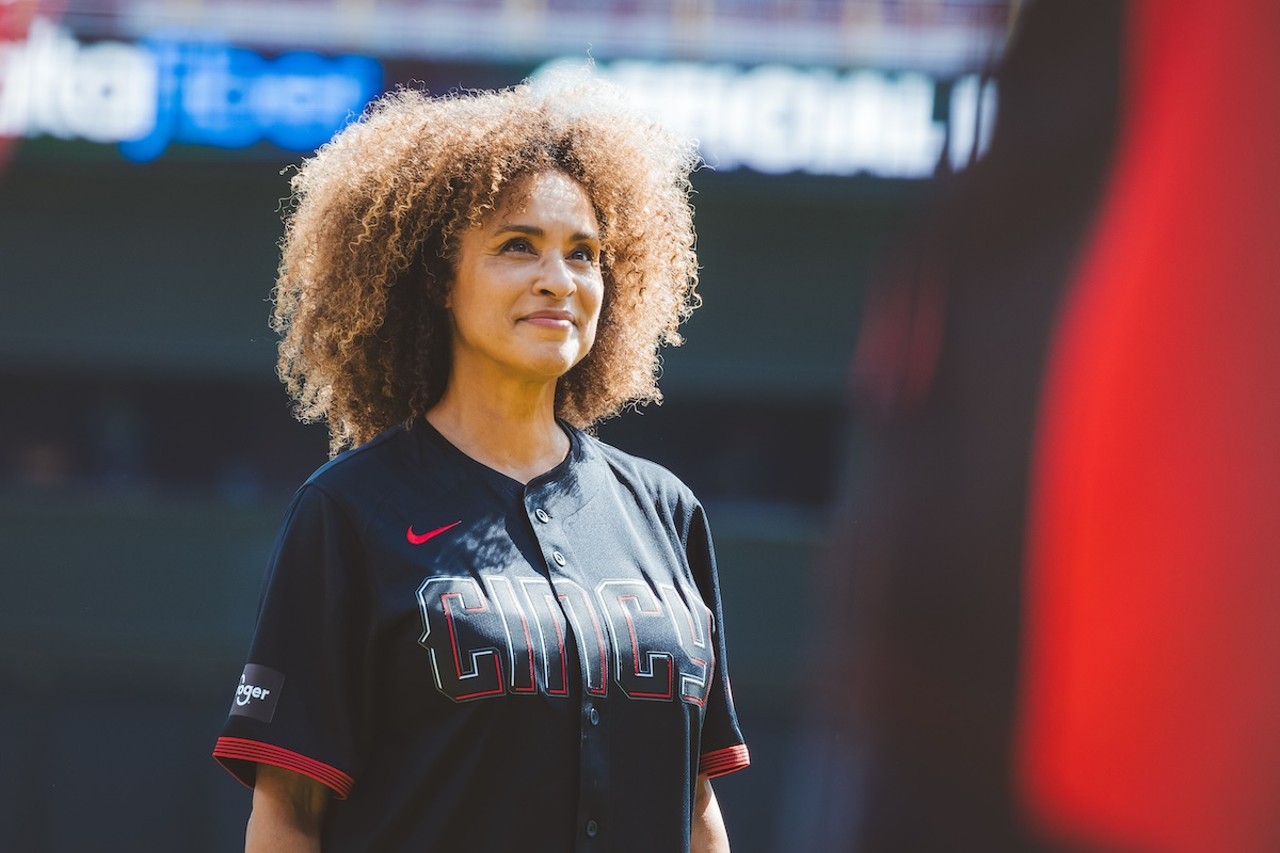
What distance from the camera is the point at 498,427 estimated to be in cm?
180

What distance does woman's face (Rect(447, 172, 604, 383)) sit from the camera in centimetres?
176

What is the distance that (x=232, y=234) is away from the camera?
8539 mm

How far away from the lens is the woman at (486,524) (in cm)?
157

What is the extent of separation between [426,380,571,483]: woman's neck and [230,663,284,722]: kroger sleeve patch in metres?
0.37

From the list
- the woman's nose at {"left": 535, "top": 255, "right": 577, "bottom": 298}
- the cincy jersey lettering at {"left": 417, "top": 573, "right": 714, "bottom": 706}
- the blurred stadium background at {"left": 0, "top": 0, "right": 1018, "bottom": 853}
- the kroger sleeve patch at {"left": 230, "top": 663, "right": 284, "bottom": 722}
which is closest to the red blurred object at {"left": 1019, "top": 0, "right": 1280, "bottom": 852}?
the blurred stadium background at {"left": 0, "top": 0, "right": 1018, "bottom": 853}

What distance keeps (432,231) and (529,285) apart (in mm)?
191

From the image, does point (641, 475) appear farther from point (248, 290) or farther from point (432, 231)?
point (248, 290)

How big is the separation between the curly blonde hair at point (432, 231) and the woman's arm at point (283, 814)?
1.74ft

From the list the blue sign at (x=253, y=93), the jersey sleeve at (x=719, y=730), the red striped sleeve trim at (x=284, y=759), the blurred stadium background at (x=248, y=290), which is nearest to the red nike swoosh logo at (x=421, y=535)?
the red striped sleeve trim at (x=284, y=759)

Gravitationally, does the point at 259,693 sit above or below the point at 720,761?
above

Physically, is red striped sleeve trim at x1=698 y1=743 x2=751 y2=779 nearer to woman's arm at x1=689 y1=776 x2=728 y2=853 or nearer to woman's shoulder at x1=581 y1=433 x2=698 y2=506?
woman's arm at x1=689 y1=776 x2=728 y2=853

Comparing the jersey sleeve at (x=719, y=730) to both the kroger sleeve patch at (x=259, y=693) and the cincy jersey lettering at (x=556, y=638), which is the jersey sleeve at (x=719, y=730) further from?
the kroger sleeve patch at (x=259, y=693)

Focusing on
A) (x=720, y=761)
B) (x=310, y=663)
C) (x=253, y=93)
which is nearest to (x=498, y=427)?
(x=310, y=663)

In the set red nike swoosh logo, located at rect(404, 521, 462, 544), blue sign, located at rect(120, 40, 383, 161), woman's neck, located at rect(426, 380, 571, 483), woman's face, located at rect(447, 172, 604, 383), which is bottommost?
red nike swoosh logo, located at rect(404, 521, 462, 544)
